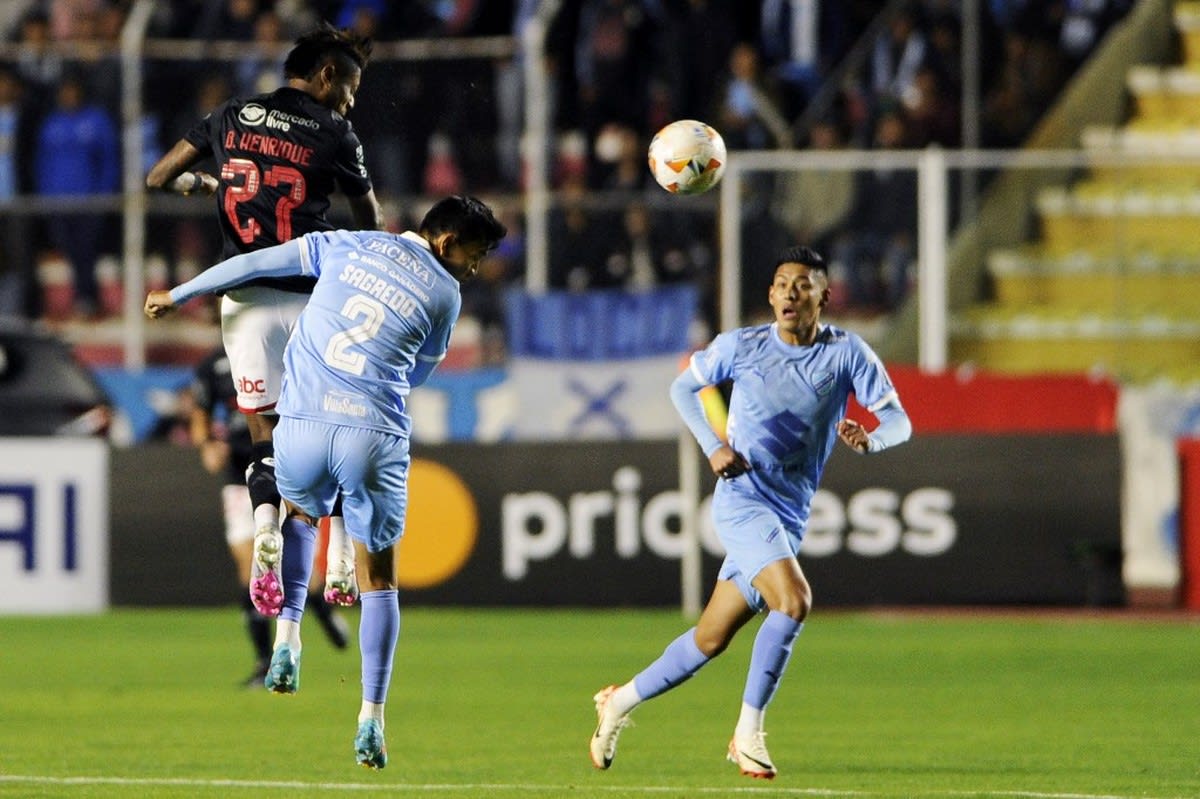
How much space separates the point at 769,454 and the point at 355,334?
72.6 inches

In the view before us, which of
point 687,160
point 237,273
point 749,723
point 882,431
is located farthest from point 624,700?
point 237,273

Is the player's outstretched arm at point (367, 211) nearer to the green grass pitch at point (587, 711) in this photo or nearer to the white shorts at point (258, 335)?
the white shorts at point (258, 335)

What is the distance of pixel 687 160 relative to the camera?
10258mm

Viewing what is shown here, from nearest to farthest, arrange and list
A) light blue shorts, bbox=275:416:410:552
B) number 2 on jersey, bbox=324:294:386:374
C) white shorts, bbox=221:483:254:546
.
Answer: number 2 on jersey, bbox=324:294:386:374 < light blue shorts, bbox=275:416:410:552 < white shorts, bbox=221:483:254:546

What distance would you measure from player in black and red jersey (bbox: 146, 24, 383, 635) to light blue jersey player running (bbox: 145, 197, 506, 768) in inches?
12.3

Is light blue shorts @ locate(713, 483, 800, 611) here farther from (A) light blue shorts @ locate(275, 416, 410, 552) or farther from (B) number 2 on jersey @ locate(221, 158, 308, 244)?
(B) number 2 on jersey @ locate(221, 158, 308, 244)

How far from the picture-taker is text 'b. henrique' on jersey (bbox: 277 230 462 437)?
9180mm

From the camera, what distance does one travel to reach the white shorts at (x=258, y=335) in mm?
9992

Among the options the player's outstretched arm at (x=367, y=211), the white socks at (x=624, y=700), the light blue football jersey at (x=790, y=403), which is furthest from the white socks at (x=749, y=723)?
the player's outstretched arm at (x=367, y=211)

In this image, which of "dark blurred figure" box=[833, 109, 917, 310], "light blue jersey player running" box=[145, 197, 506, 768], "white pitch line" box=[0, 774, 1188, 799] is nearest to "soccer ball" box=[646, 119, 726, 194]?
"light blue jersey player running" box=[145, 197, 506, 768]

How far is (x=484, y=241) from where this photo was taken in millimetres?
9258

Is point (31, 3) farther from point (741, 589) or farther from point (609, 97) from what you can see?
point (741, 589)

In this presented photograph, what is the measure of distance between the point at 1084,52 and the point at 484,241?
1308cm

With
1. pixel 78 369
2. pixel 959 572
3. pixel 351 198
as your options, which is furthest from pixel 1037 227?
pixel 351 198
